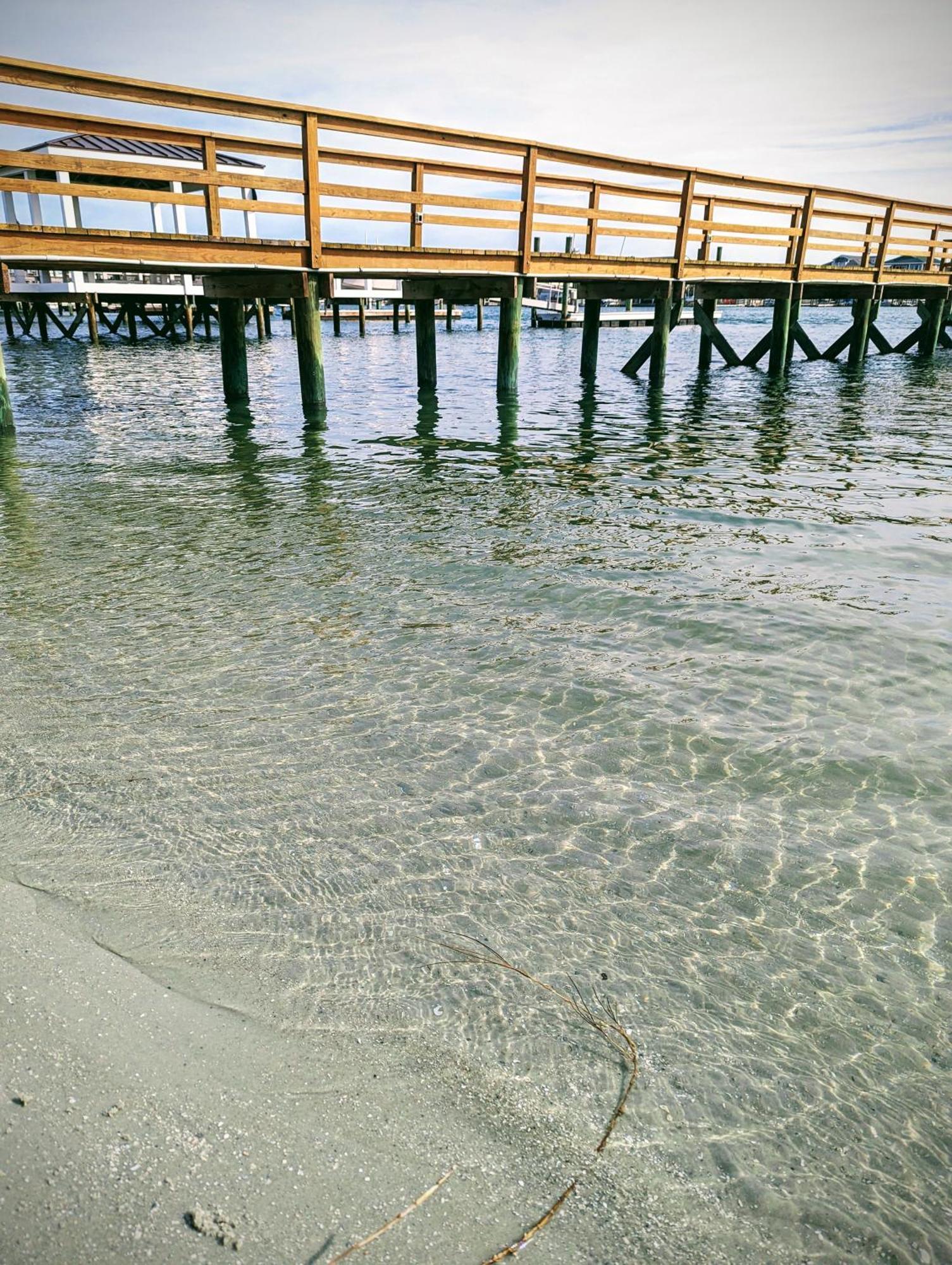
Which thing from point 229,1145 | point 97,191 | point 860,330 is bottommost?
point 229,1145

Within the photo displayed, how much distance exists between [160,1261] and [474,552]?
5.15 m

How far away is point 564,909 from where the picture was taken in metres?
2.64

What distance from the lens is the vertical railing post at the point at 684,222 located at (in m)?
14.1

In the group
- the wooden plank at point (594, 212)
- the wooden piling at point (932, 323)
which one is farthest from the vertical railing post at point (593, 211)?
the wooden piling at point (932, 323)

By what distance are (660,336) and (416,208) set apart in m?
7.29

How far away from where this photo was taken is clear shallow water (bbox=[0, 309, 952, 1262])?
2.04m

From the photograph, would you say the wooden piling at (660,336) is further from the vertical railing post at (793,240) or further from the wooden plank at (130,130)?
the wooden plank at (130,130)

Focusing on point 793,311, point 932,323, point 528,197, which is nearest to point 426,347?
point 528,197

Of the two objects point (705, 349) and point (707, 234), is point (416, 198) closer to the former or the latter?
point (707, 234)

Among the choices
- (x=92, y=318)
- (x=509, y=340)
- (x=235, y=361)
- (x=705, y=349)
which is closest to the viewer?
(x=235, y=361)

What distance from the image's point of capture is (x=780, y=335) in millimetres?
18766

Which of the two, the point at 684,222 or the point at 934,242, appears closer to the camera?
the point at 684,222

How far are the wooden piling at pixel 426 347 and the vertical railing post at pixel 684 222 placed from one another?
4591 mm

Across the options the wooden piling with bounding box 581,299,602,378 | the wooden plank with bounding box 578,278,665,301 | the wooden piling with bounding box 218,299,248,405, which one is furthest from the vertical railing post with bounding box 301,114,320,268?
the wooden piling with bounding box 581,299,602,378
